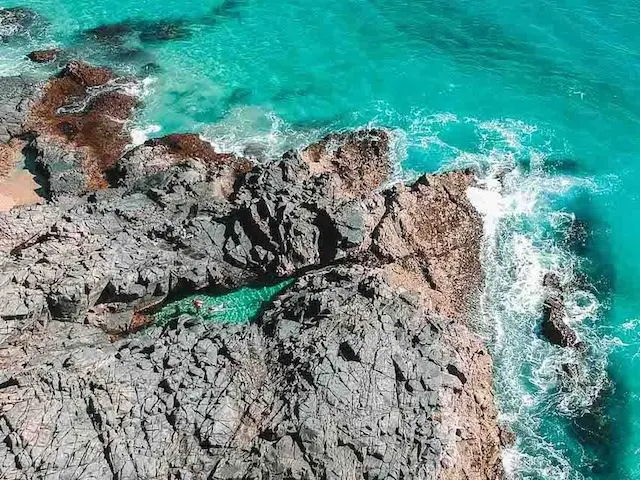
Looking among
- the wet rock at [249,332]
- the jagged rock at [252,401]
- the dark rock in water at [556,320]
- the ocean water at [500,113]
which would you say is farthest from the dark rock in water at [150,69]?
the dark rock in water at [556,320]

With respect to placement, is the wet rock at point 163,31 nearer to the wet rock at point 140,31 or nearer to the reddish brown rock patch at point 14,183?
the wet rock at point 140,31

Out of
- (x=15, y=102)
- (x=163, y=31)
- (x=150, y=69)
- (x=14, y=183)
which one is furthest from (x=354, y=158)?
(x=15, y=102)

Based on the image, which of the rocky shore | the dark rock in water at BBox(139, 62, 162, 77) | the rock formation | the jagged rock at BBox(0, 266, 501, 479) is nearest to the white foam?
the rock formation

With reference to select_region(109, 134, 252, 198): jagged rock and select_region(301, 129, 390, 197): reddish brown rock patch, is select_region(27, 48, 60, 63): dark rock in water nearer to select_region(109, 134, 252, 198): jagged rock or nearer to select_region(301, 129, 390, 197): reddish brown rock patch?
select_region(109, 134, 252, 198): jagged rock

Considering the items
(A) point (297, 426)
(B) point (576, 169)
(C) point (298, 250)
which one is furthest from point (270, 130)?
(A) point (297, 426)

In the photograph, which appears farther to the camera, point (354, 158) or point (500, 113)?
point (500, 113)

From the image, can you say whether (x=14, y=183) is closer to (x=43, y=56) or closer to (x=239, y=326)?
(x=43, y=56)

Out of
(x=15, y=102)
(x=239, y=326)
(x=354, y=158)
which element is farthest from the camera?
(x=15, y=102)

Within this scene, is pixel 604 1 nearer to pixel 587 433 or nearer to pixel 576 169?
pixel 576 169
